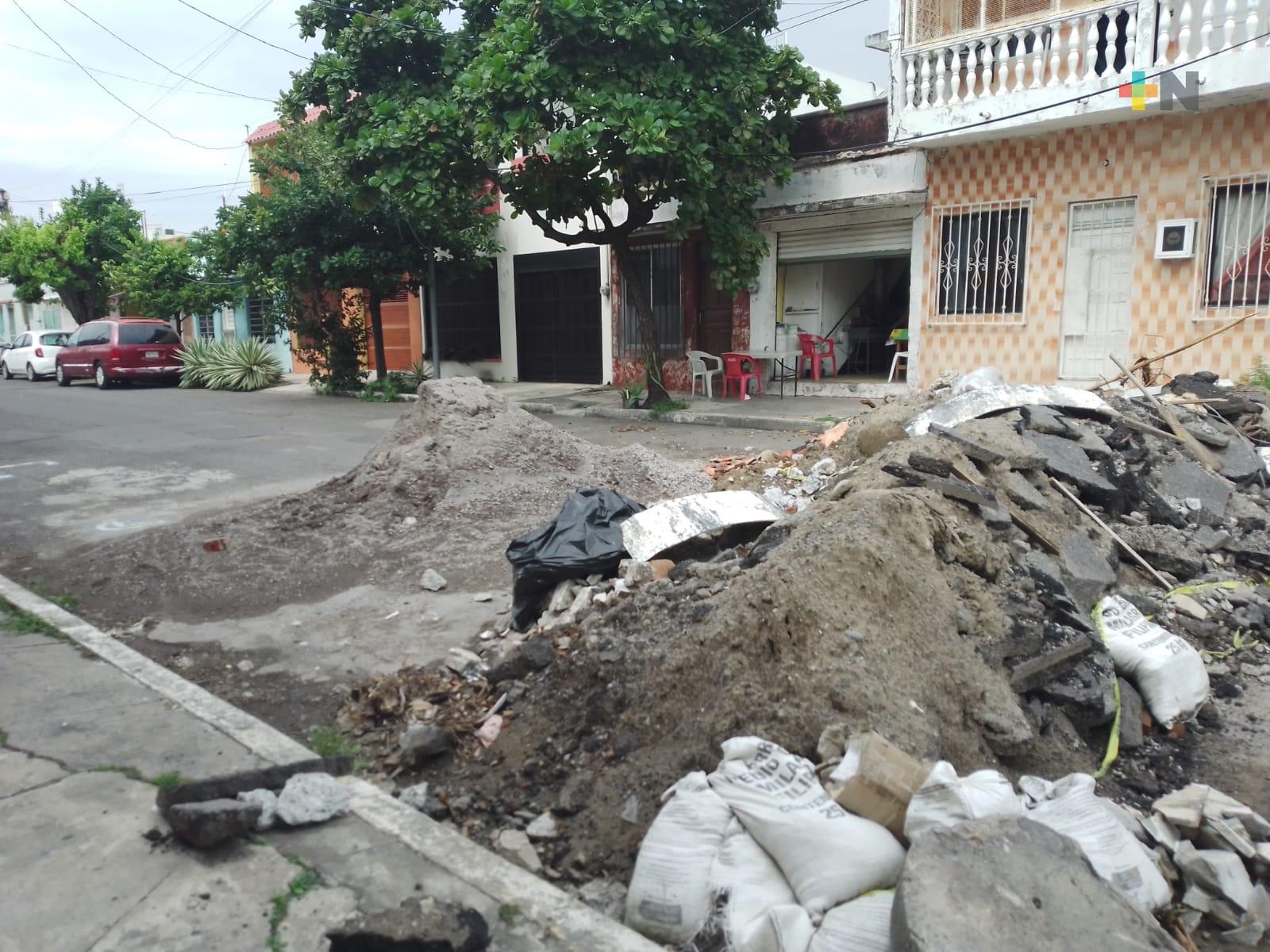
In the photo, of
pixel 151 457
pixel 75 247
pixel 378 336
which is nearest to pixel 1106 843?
pixel 151 457

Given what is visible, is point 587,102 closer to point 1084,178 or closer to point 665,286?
point 665,286

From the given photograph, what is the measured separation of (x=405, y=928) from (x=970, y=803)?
152 cm

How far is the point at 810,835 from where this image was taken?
2488mm

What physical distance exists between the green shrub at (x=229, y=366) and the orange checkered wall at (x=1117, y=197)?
1595 cm

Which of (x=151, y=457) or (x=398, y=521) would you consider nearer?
(x=398, y=521)

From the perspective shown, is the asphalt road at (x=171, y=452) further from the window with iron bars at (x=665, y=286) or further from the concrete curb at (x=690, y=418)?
the window with iron bars at (x=665, y=286)

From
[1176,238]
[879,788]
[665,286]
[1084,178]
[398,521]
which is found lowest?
[398,521]

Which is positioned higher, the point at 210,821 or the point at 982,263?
the point at 982,263

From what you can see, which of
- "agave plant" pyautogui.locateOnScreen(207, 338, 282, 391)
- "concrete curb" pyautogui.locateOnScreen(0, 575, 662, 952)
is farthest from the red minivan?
"concrete curb" pyautogui.locateOnScreen(0, 575, 662, 952)

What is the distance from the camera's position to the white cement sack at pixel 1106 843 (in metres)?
2.52

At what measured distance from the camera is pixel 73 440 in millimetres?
12734

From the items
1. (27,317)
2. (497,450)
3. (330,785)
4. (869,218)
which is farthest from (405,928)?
(27,317)

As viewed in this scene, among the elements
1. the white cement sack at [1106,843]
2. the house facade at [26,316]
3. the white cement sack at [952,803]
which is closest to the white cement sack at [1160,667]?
the white cement sack at [1106,843]

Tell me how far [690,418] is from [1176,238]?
650 cm
